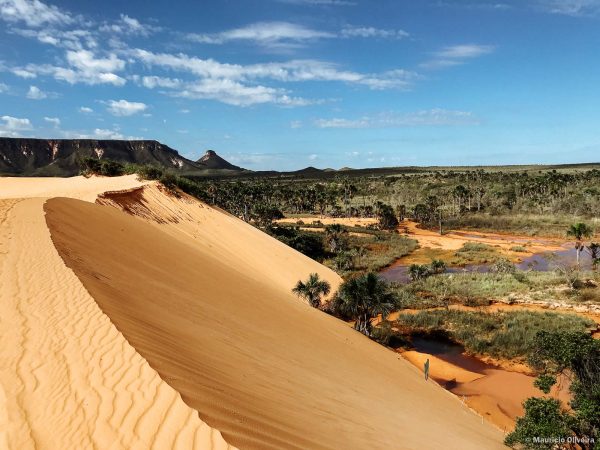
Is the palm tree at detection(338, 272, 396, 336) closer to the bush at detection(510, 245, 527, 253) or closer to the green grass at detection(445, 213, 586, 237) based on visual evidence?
the bush at detection(510, 245, 527, 253)

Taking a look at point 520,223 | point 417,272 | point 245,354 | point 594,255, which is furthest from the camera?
point 520,223

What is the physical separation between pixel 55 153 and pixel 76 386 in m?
130

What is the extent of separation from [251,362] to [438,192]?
93.2 meters

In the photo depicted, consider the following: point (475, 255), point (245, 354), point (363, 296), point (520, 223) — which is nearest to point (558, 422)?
point (245, 354)

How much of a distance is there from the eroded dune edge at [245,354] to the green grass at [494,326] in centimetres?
728

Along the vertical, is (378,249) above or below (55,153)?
below

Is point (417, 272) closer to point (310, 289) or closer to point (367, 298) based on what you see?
point (367, 298)

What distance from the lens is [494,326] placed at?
2181 cm

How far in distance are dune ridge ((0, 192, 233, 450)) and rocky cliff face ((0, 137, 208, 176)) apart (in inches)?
3364

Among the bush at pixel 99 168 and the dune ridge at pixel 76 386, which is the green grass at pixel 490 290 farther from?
the bush at pixel 99 168

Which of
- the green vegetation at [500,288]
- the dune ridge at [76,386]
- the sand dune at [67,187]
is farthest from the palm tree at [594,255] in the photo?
the dune ridge at [76,386]

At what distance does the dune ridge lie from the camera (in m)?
3.68

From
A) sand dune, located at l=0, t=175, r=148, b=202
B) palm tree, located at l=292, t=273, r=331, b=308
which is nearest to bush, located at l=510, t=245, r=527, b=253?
palm tree, located at l=292, t=273, r=331, b=308

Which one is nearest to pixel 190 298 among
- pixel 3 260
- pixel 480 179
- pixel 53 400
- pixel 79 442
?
pixel 3 260
